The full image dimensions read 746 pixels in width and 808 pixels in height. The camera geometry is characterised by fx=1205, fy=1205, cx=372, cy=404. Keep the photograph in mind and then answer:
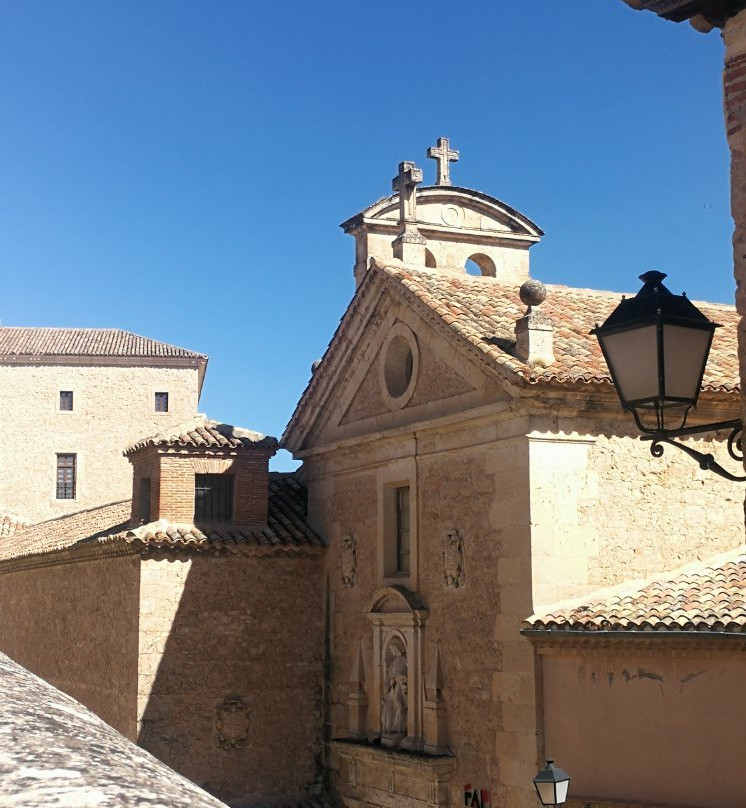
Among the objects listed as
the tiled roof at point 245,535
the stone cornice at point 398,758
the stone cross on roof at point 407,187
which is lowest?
the stone cornice at point 398,758

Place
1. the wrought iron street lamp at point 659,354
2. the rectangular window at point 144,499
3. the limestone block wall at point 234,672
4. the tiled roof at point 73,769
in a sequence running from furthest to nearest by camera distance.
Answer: the rectangular window at point 144,499
the limestone block wall at point 234,672
the wrought iron street lamp at point 659,354
the tiled roof at point 73,769

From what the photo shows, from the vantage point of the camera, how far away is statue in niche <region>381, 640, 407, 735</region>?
15453 mm

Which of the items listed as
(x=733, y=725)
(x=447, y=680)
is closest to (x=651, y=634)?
(x=733, y=725)

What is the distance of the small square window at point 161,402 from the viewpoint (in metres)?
39.9

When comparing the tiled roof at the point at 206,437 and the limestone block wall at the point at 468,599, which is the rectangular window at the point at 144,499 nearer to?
the tiled roof at the point at 206,437

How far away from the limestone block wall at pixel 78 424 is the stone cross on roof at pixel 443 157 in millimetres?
20682

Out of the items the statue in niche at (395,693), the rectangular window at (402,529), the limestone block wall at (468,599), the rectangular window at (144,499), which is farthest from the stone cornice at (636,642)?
the rectangular window at (144,499)

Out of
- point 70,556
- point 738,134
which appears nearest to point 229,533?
point 70,556

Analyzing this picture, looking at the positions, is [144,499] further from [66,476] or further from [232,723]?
[66,476]

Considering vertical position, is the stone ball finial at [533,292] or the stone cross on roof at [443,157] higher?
the stone cross on roof at [443,157]

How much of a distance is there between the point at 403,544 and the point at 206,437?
12.6ft

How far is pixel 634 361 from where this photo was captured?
556cm

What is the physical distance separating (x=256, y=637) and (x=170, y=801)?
16.2 meters

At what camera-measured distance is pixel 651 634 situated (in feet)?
36.9
